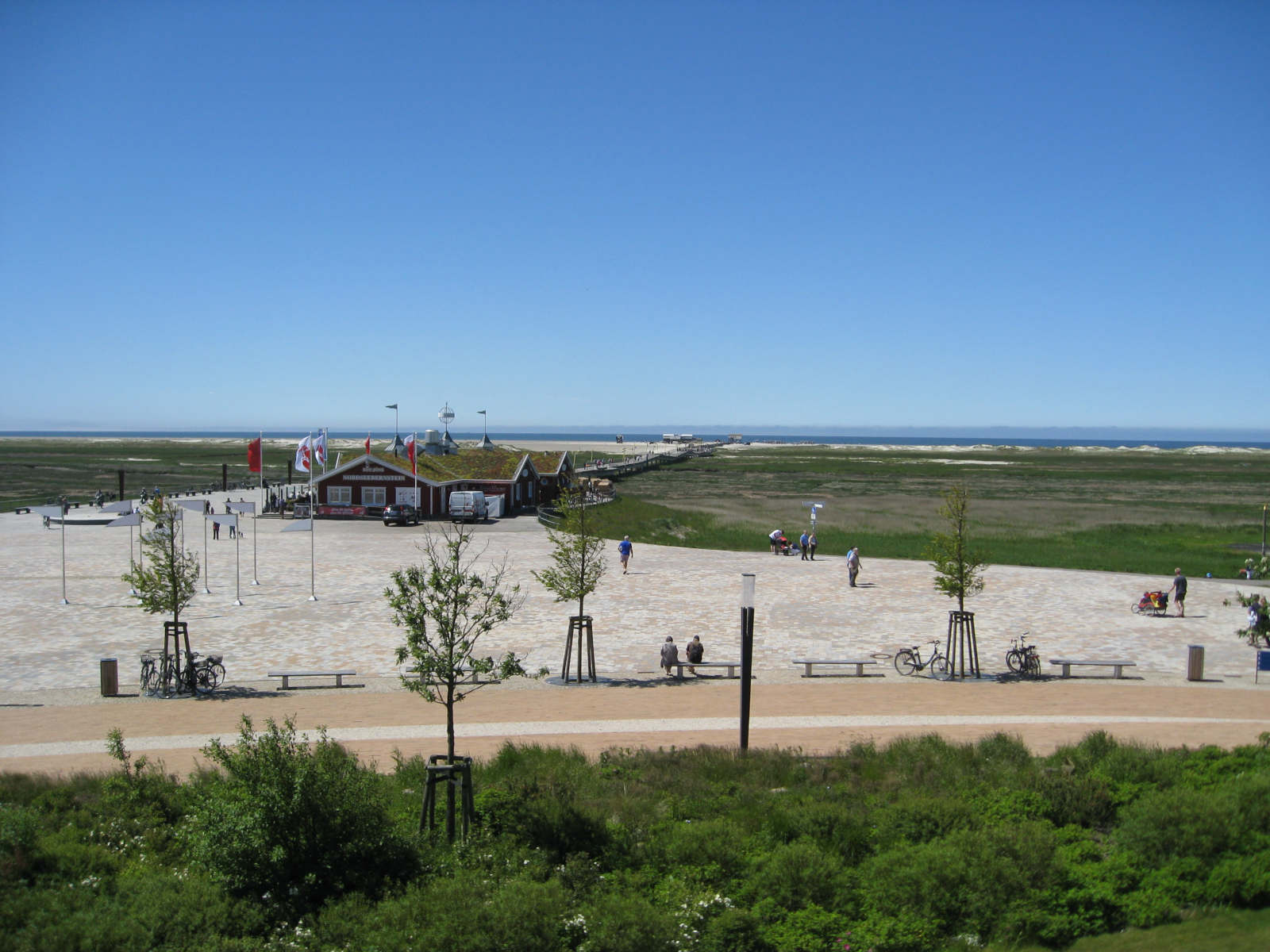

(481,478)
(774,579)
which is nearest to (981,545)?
(774,579)

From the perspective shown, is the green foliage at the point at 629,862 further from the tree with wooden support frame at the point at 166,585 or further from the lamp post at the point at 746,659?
the tree with wooden support frame at the point at 166,585

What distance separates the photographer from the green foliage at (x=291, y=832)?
964cm

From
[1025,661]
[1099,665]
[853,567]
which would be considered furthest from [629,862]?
[853,567]

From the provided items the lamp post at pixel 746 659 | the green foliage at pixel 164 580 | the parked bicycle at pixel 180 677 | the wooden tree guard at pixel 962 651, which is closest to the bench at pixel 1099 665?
the wooden tree guard at pixel 962 651

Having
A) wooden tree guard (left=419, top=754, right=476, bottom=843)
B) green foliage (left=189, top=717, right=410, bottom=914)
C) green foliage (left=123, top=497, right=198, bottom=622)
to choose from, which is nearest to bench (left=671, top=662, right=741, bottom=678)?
wooden tree guard (left=419, top=754, right=476, bottom=843)

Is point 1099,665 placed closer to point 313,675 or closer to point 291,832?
point 313,675

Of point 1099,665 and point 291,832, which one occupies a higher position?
point 291,832

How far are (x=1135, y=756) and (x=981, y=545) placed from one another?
32506 millimetres

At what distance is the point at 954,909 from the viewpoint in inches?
383

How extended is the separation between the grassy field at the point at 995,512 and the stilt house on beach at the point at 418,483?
6.65 metres

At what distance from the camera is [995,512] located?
6569 centimetres

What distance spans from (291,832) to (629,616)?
17.4m

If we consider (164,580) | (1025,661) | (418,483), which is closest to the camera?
(164,580)

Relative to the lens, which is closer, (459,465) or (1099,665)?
(1099,665)
